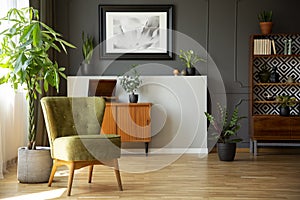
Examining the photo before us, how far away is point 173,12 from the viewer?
6.15m

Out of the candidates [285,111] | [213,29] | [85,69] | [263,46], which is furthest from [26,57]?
[285,111]

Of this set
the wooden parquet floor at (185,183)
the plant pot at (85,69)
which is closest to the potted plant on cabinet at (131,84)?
the plant pot at (85,69)

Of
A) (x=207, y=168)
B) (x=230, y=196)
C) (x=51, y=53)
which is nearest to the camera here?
(x=230, y=196)

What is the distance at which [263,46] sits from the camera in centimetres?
593

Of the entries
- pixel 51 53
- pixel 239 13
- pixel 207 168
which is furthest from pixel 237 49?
pixel 51 53

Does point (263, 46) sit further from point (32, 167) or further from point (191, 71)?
point (32, 167)

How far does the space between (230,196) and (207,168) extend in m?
1.23

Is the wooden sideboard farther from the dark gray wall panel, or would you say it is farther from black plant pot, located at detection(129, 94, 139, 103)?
the dark gray wall panel

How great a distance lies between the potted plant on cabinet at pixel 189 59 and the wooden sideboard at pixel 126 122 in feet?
2.57

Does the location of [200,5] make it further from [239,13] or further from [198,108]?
[198,108]

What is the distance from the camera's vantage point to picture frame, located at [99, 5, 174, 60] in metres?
6.11

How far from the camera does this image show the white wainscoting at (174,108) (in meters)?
5.88

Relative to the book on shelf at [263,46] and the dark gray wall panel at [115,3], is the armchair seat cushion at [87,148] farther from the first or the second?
the book on shelf at [263,46]

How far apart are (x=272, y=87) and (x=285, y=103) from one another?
419mm
